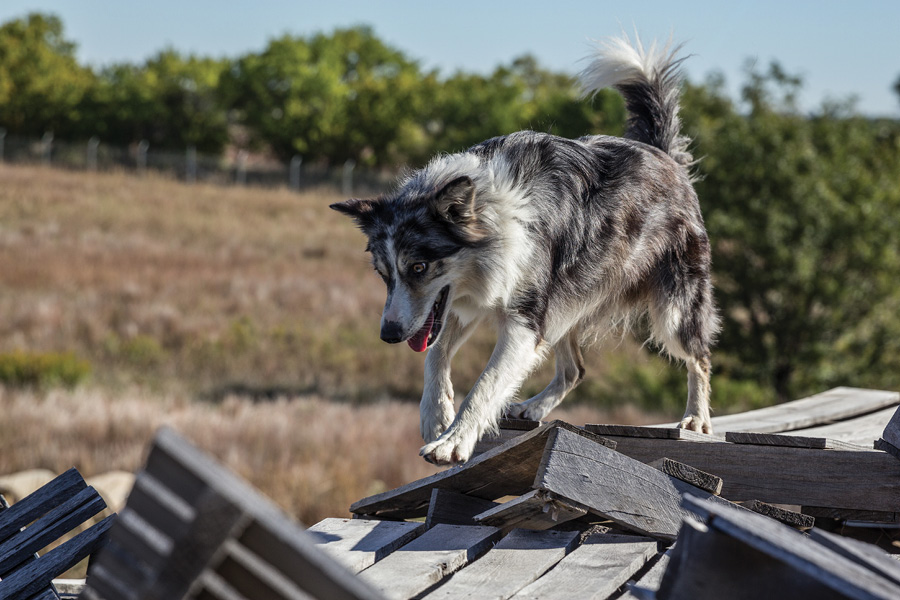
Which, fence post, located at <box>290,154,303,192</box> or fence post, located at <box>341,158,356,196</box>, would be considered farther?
fence post, located at <box>290,154,303,192</box>

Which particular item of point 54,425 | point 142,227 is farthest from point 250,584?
point 142,227

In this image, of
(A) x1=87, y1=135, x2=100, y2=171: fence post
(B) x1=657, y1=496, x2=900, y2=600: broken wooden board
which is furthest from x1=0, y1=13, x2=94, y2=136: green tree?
(B) x1=657, y1=496, x2=900, y2=600: broken wooden board

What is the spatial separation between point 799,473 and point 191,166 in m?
40.7

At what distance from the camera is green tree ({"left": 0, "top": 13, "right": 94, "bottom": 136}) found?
48.9 m

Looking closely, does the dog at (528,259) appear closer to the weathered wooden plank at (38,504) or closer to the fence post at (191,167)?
the weathered wooden plank at (38,504)

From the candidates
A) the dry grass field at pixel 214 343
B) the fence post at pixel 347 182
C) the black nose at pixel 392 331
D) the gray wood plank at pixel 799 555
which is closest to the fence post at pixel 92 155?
the dry grass field at pixel 214 343

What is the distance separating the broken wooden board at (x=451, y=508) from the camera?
4.07 meters

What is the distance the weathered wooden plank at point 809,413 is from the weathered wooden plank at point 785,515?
1.79m

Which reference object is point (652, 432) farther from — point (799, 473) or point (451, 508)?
point (451, 508)

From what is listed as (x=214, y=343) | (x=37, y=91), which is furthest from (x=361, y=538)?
(x=37, y=91)

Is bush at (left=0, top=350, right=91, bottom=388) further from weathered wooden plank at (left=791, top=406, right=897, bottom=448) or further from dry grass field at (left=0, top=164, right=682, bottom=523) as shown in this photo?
weathered wooden plank at (left=791, top=406, right=897, bottom=448)

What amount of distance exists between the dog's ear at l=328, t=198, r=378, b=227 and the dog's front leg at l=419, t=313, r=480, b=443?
2.09 ft

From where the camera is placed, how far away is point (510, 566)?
338cm

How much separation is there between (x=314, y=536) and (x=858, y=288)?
15.2m
